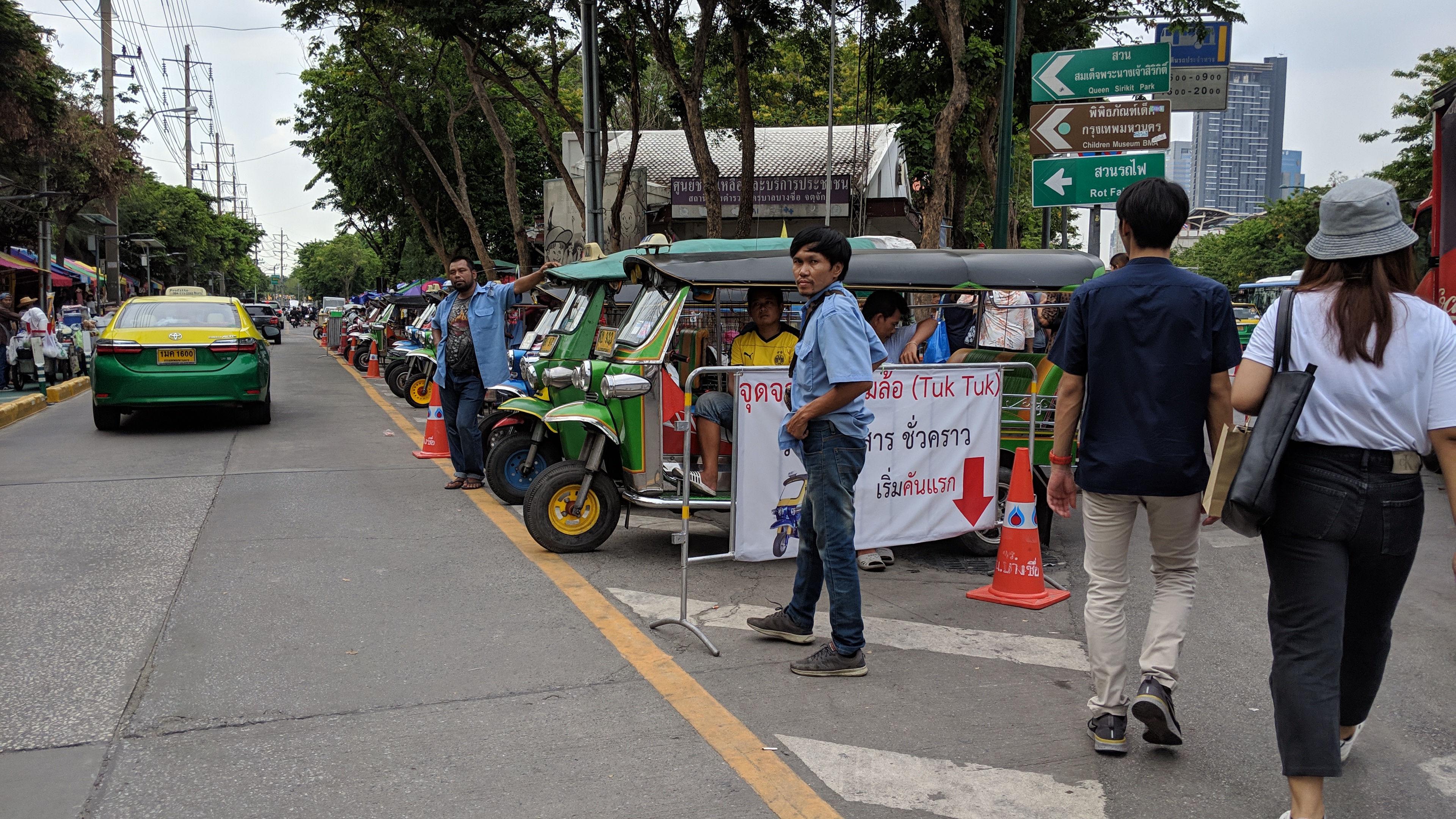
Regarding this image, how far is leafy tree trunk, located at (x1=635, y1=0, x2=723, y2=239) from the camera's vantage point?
15570 mm

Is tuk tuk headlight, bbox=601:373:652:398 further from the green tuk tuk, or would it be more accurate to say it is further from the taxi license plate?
the taxi license plate

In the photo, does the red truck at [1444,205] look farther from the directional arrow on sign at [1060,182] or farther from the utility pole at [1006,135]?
the utility pole at [1006,135]

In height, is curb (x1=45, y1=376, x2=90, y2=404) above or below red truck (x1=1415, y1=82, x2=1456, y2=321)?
below

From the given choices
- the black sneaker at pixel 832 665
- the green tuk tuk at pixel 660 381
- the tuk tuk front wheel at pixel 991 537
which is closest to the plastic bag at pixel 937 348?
the green tuk tuk at pixel 660 381

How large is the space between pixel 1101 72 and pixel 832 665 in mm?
9523

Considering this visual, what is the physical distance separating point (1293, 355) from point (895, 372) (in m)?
3.19

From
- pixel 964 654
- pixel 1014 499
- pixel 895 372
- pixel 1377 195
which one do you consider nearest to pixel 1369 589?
pixel 1377 195

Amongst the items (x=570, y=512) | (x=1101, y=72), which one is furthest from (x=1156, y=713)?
(x=1101, y=72)

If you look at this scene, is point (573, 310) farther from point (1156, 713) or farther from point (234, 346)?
point (234, 346)

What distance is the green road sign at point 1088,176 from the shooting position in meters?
12.0

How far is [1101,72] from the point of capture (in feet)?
39.7

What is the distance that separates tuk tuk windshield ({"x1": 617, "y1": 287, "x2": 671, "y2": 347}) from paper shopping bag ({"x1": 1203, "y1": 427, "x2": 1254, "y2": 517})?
3.98 meters

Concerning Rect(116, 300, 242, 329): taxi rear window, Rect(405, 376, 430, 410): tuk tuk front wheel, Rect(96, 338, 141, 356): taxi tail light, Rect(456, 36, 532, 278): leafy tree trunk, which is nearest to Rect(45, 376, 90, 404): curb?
Rect(116, 300, 242, 329): taxi rear window

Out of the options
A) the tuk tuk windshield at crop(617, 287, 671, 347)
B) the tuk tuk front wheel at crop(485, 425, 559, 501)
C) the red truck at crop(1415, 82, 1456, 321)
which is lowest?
the tuk tuk front wheel at crop(485, 425, 559, 501)
